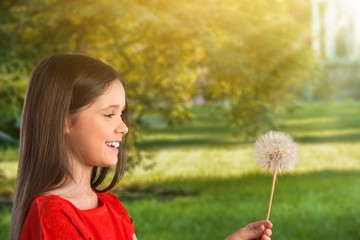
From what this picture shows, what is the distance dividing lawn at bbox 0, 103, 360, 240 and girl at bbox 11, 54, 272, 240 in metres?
3.10

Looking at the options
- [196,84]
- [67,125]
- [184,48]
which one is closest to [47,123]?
[67,125]

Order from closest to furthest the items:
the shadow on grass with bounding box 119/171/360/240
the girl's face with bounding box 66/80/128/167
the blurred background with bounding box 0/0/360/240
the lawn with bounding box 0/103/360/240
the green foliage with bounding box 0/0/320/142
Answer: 1. the girl's face with bounding box 66/80/128/167
2. the shadow on grass with bounding box 119/171/360/240
3. the lawn with bounding box 0/103/360/240
4. the blurred background with bounding box 0/0/360/240
5. the green foliage with bounding box 0/0/320/142

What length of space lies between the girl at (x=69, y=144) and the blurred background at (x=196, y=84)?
3.12 m

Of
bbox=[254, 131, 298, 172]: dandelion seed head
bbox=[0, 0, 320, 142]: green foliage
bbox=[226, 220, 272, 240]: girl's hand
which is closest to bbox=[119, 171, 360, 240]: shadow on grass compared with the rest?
bbox=[0, 0, 320, 142]: green foliage

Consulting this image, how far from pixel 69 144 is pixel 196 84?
5486 millimetres

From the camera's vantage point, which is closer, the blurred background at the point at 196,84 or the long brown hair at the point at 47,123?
the long brown hair at the point at 47,123

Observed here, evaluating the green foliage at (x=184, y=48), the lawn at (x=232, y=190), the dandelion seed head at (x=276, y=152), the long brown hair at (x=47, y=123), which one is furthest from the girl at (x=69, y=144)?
the green foliage at (x=184, y=48)

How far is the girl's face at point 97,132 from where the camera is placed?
215 cm

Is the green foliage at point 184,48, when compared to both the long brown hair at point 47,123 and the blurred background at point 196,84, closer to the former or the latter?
the blurred background at point 196,84

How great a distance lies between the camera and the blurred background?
18.6 feet

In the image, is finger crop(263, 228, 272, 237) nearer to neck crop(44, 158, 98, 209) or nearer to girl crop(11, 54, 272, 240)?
girl crop(11, 54, 272, 240)

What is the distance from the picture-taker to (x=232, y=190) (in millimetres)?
6762

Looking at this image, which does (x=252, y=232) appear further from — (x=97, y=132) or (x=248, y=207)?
(x=248, y=207)

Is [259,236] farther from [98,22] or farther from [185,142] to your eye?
[185,142]
